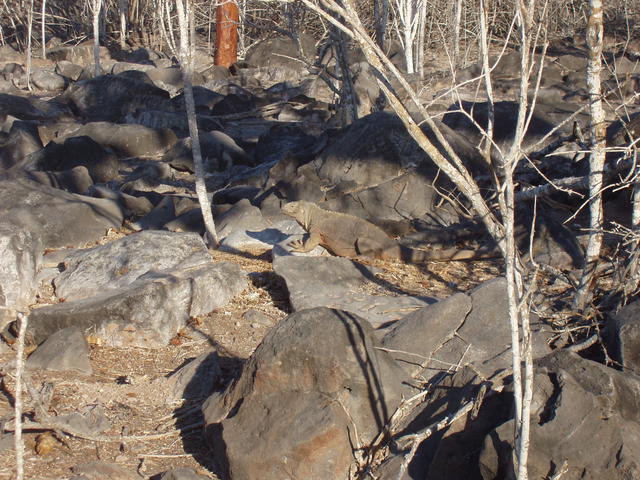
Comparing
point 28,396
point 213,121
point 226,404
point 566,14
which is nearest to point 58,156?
point 213,121

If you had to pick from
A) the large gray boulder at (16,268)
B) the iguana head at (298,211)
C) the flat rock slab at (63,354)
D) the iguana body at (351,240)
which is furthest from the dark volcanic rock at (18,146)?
the flat rock slab at (63,354)

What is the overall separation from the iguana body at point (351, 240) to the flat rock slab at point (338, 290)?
2.43 feet

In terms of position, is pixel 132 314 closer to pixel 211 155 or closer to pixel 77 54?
pixel 211 155

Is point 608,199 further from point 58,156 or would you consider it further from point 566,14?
point 566,14

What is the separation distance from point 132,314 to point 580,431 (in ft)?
12.4

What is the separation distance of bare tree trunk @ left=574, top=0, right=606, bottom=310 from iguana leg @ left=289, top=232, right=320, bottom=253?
3261 millimetres

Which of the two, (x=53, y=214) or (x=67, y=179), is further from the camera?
(x=67, y=179)

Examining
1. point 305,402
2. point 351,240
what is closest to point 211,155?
point 351,240

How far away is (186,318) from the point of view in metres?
6.57

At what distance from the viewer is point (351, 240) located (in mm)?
8359

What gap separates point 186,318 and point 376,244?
8.27 feet

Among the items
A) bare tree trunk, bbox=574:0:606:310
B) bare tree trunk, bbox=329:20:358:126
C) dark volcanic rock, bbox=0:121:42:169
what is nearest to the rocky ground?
bare tree trunk, bbox=574:0:606:310

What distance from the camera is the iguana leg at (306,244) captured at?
26.7 ft

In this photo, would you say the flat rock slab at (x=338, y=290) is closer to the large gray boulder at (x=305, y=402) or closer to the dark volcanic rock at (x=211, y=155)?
the large gray boulder at (x=305, y=402)
